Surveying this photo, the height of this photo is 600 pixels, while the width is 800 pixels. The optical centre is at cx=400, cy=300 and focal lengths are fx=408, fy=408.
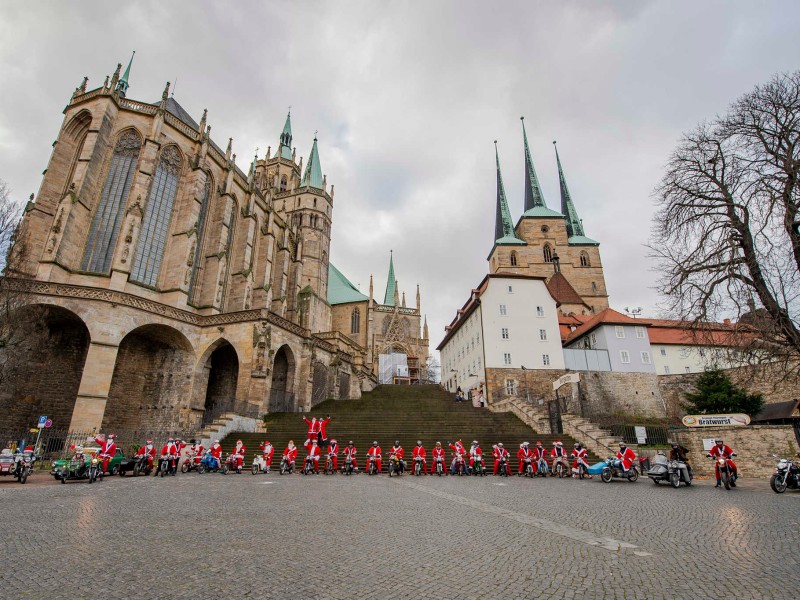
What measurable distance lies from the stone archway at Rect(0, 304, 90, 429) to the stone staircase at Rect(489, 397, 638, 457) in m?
22.6

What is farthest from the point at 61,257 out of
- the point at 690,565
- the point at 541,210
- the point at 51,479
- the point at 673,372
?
the point at 541,210

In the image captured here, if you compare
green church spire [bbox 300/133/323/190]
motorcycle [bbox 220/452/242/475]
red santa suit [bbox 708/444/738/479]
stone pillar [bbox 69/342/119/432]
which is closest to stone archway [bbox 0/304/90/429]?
stone pillar [bbox 69/342/119/432]

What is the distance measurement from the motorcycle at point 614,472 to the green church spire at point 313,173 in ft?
160

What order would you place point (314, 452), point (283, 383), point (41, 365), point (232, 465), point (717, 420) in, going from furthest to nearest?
point (283, 383) → point (41, 365) → point (717, 420) → point (232, 465) → point (314, 452)

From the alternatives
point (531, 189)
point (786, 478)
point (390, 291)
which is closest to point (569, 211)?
point (531, 189)

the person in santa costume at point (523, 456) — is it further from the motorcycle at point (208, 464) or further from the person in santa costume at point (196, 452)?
the person in santa costume at point (196, 452)

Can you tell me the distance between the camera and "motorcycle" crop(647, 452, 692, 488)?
11.6 meters

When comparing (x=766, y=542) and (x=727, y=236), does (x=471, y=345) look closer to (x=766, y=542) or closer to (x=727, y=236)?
(x=727, y=236)

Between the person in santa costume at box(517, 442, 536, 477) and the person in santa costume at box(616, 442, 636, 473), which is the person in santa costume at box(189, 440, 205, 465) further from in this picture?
the person in santa costume at box(616, 442, 636, 473)

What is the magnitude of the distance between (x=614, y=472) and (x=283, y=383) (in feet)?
61.4

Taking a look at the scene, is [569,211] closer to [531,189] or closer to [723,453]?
[531,189]

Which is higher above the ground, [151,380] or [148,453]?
[151,380]

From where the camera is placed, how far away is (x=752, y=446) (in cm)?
1523

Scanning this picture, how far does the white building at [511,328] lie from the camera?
2961cm
